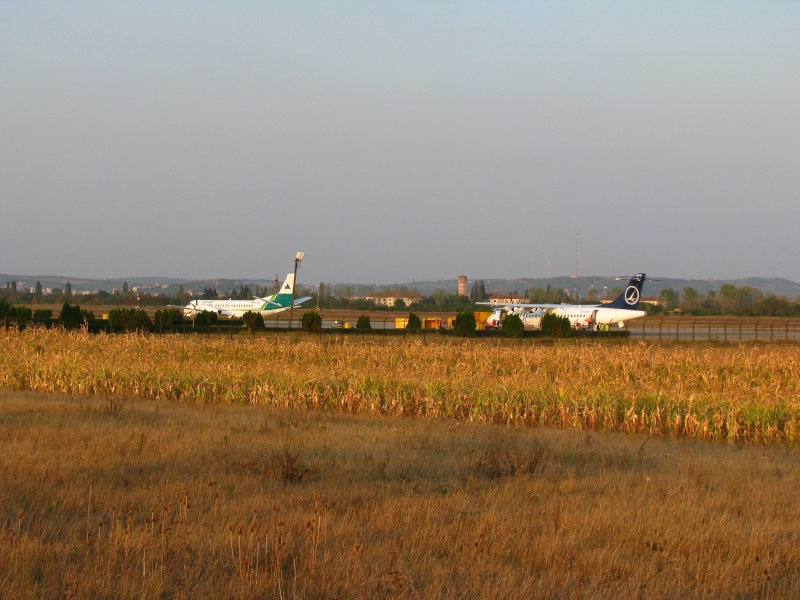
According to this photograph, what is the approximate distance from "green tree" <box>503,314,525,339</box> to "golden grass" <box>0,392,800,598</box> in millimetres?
35922

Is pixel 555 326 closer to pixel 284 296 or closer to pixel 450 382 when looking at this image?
pixel 284 296

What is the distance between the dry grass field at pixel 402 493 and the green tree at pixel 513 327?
1166 inches

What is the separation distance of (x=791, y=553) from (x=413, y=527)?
324cm

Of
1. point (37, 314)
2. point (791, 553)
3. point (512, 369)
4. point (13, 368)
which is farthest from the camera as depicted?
point (37, 314)

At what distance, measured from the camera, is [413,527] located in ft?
23.8

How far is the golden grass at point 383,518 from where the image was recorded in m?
5.83

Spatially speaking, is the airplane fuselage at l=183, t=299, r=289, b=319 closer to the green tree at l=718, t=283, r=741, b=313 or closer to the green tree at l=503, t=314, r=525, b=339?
the green tree at l=503, t=314, r=525, b=339

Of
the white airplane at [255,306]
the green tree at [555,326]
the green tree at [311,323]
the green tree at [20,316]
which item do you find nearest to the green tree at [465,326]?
the green tree at [555,326]

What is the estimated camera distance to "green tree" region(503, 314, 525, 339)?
48812 mm

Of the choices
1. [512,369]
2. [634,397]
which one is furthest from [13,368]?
[634,397]

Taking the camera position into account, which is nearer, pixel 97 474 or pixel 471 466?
pixel 97 474

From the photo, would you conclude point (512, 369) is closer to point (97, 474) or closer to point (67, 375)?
point (67, 375)

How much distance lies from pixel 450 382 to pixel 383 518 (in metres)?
12.2

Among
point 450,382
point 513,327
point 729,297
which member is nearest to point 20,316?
point 513,327
